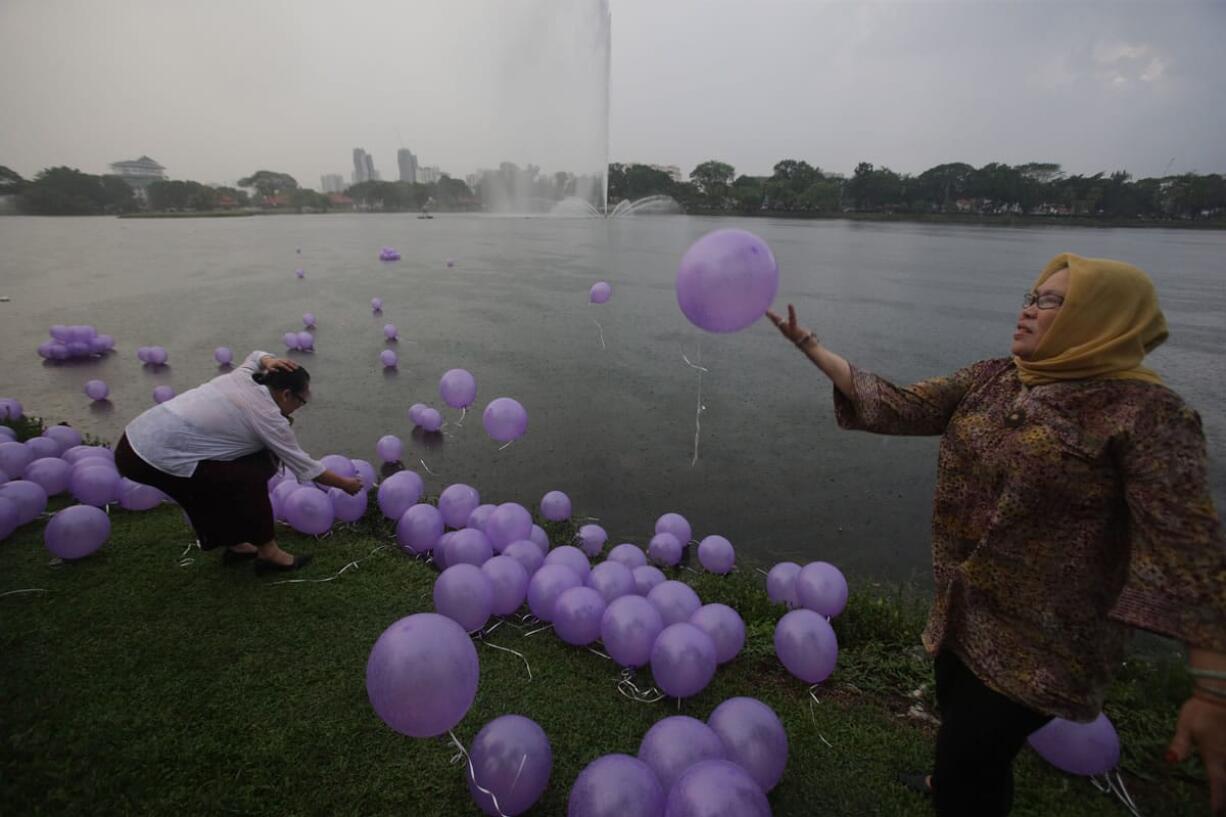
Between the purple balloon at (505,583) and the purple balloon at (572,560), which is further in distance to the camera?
the purple balloon at (572,560)

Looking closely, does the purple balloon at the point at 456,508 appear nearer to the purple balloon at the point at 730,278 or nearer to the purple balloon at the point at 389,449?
the purple balloon at the point at 389,449

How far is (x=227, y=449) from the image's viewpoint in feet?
11.0

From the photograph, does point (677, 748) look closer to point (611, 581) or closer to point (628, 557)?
point (611, 581)

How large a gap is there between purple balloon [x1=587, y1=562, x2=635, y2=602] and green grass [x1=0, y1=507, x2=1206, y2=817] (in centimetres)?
38

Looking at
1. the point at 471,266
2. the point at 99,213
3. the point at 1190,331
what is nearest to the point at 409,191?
the point at 99,213

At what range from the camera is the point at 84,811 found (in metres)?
2.17

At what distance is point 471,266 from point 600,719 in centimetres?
1875

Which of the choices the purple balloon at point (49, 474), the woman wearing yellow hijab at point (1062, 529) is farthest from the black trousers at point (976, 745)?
the purple balloon at point (49, 474)

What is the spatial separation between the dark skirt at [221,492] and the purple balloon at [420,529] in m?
0.82

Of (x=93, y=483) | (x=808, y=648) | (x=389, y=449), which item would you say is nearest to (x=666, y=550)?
(x=808, y=648)

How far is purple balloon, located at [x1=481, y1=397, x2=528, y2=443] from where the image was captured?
19.0ft

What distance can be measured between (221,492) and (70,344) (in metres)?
8.21

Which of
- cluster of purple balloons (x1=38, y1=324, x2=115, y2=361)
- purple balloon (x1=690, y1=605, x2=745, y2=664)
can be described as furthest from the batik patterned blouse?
cluster of purple balloons (x1=38, y1=324, x2=115, y2=361)

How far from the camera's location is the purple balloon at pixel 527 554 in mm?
3770
